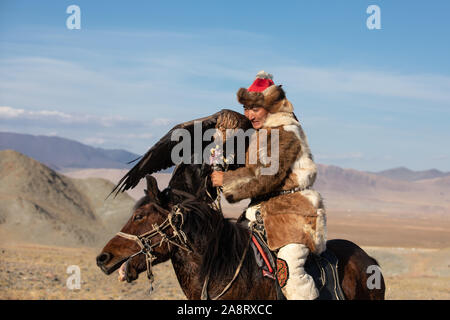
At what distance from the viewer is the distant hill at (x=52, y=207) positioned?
30250 millimetres

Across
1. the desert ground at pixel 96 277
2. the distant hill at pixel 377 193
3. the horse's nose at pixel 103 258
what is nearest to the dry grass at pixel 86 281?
the desert ground at pixel 96 277

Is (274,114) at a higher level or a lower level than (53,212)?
higher

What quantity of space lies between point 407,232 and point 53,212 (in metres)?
49.2

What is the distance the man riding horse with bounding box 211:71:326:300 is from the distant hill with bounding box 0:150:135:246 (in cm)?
2699

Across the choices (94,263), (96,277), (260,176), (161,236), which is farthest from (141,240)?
(94,263)

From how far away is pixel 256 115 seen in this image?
4594mm

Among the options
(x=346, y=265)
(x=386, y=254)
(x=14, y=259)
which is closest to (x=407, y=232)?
(x=386, y=254)

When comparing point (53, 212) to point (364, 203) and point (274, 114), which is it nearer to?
point (274, 114)

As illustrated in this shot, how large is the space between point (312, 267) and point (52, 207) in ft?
103

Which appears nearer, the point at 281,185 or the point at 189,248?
the point at 189,248

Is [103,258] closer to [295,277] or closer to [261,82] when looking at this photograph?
[295,277]
